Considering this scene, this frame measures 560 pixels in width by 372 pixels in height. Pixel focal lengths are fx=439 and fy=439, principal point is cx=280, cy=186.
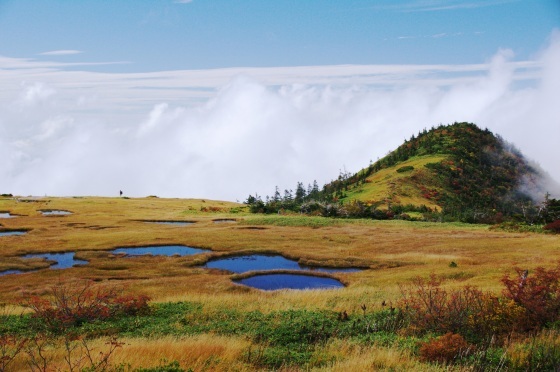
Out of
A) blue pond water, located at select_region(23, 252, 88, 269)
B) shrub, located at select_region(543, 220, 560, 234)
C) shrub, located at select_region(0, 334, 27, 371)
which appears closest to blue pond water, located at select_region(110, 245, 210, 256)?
blue pond water, located at select_region(23, 252, 88, 269)

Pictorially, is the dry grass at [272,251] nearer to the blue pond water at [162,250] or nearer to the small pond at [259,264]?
the small pond at [259,264]

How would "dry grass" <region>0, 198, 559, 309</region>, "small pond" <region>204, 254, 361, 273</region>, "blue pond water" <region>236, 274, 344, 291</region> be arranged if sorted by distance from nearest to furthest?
"dry grass" <region>0, 198, 559, 309</region>
"blue pond water" <region>236, 274, 344, 291</region>
"small pond" <region>204, 254, 361, 273</region>

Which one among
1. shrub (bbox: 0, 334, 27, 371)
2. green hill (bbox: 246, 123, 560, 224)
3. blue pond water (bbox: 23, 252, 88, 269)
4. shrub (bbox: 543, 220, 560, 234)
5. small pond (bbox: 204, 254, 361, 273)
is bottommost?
small pond (bbox: 204, 254, 361, 273)

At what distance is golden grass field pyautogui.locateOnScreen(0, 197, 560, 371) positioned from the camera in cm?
1692

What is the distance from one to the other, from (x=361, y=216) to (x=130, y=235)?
5650cm

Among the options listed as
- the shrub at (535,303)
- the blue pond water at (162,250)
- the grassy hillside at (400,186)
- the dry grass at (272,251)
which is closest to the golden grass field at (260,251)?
the dry grass at (272,251)

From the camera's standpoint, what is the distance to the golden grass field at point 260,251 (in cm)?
1692

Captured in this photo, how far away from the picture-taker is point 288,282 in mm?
47344

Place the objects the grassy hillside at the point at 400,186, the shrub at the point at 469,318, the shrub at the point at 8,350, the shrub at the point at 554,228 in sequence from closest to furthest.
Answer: the shrub at the point at 8,350
the shrub at the point at 469,318
the shrub at the point at 554,228
the grassy hillside at the point at 400,186

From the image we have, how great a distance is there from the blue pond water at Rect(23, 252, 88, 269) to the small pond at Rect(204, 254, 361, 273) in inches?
656

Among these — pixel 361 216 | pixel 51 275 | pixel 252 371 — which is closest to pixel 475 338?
pixel 252 371

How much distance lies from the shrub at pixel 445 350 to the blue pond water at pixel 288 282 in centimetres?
2912

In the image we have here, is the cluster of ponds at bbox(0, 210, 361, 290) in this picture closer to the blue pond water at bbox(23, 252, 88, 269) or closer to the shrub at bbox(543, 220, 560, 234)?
the blue pond water at bbox(23, 252, 88, 269)

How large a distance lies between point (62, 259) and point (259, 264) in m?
26.2
